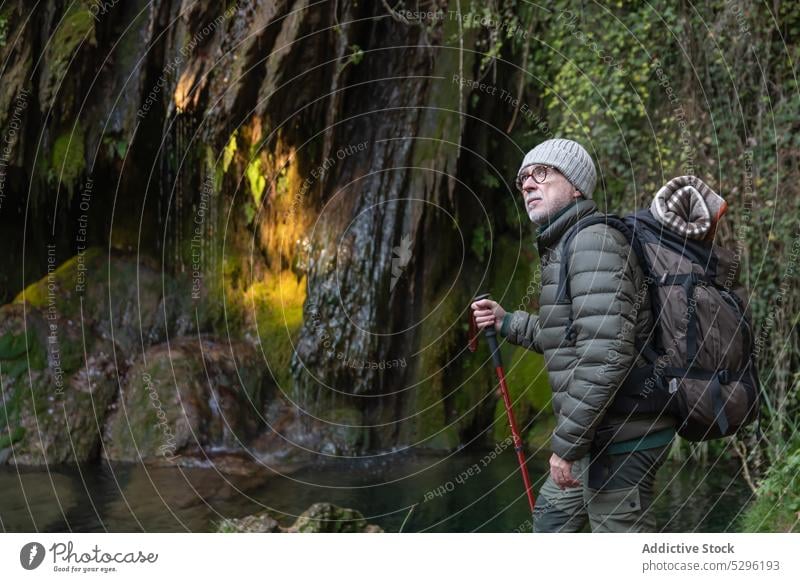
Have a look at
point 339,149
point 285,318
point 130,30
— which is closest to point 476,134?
point 339,149

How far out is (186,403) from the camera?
8172 mm

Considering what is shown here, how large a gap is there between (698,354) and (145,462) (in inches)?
244

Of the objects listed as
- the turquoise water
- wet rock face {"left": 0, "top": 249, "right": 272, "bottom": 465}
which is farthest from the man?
wet rock face {"left": 0, "top": 249, "right": 272, "bottom": 465}

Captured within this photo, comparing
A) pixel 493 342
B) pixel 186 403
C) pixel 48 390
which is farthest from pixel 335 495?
pixel 493 342

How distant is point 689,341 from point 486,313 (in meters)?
0.90

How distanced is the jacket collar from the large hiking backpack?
7 centimetres

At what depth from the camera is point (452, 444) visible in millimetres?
8406

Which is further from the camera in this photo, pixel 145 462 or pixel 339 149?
pixel 339 149

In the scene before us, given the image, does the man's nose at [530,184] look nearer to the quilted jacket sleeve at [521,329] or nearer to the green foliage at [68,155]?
the quilted jacket sleeve at [521,329]

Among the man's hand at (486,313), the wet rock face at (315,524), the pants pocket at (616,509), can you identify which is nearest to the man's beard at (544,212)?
the man's hand at (486,313)

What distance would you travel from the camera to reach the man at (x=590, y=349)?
9.18 feet

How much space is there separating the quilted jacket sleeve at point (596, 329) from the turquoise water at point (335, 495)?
330 centimetres

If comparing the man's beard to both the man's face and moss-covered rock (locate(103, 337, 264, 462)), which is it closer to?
the man's face
